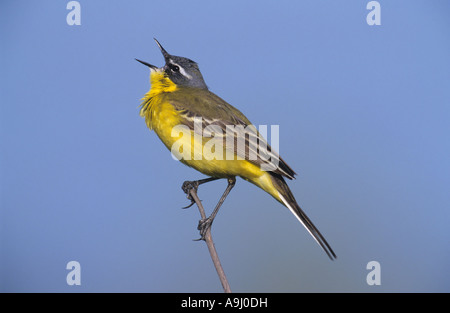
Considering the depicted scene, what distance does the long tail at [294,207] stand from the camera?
3953 millimetres

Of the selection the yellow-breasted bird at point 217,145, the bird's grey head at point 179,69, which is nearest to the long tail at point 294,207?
the yellow-breasted bird at point 217,145

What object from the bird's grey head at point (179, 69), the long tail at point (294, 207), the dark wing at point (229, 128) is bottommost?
the long tail at point (294, 207)

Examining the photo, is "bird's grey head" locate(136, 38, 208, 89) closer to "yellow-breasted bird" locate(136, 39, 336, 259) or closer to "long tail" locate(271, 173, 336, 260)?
"yellow-breasted bird" locate(136, 39, 336, 259)

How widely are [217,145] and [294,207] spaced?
94 cm

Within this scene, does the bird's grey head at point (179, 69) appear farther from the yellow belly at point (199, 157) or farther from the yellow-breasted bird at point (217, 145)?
the yellow belly at point (199, 157)

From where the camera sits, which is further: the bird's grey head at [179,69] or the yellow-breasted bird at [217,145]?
the bird's grey head at [179,69]

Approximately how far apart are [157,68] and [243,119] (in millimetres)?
1113

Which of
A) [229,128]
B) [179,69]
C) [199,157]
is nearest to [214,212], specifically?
[199,157]

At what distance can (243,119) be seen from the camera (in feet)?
16.6

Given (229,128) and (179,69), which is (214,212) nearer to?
(229,128)

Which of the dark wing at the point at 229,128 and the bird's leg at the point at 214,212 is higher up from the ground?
the dark wing at the point at 229,128

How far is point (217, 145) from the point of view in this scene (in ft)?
15.1

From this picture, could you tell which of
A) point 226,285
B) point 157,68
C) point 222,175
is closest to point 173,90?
point 157,68

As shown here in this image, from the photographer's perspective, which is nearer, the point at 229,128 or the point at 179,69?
the point at 229,128
